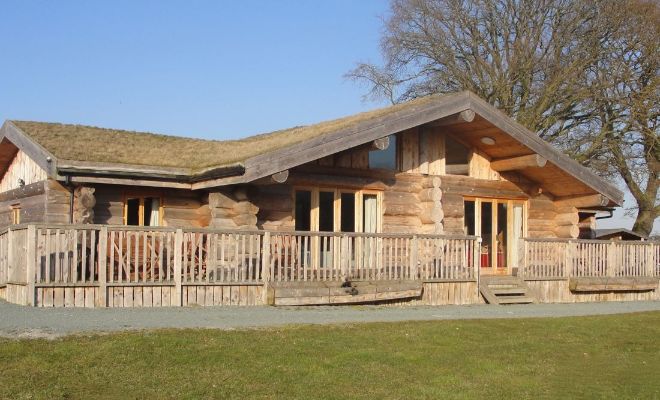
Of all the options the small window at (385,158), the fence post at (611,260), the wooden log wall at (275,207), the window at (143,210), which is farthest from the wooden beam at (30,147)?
the fence post at (611,260)

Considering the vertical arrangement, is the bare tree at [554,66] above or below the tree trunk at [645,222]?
above

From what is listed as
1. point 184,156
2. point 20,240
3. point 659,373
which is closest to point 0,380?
point 20,240

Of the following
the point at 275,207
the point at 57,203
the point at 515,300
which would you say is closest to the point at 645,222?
the point at 515,300

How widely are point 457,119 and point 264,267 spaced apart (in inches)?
282

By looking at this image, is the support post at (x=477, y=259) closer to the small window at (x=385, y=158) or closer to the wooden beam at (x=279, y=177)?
the small window at (x=385, y=158)

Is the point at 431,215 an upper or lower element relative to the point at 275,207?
lower

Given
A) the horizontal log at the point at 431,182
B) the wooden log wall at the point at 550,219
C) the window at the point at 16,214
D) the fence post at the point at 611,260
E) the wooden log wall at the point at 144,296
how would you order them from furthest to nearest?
the wooden log wall at the point at 550,219
the fence post at the point at 611,260
the horizontal log at the point at 431,182
the window at the point at 16,214
the wooden log wall at the point at 144,296

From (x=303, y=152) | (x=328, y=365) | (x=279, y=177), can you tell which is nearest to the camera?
(x=328, y=365)

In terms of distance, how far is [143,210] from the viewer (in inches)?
826

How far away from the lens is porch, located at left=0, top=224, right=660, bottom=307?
16516 mm

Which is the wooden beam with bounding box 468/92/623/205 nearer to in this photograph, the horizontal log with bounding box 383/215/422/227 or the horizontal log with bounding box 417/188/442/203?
the horizontal log with bounding box 417/188/442/203

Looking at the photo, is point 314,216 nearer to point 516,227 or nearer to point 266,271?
point 266,271

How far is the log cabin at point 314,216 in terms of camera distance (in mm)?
17375

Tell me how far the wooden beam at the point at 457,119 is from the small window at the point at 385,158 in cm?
117
